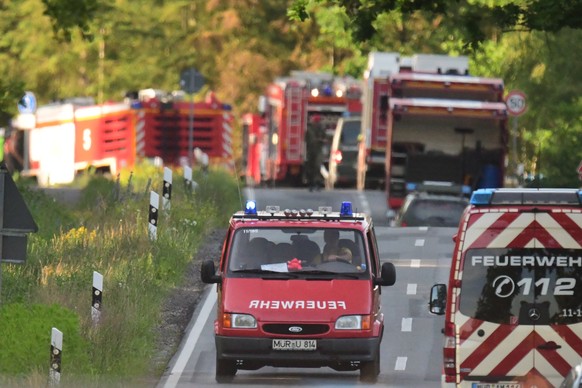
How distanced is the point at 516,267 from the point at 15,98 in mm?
18092

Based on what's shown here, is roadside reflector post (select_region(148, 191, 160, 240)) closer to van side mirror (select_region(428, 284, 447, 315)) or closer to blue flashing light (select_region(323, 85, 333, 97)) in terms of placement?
van side mirror (select_region(428, 284, 447, 315))

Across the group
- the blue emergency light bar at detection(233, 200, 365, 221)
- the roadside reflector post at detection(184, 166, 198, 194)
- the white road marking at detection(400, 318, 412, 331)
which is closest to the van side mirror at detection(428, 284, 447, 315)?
the blue emergency light bar at detection(233, 200, 365, 221)

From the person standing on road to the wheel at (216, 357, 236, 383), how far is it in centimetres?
2579

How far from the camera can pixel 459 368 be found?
1555cm

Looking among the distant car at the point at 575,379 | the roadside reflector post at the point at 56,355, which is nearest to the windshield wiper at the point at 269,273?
the roadside reflector post at the point at 56,355

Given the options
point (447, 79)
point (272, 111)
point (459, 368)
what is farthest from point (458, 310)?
point (272, 111)

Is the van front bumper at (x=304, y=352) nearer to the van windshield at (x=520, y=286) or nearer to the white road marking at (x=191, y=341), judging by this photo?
the white road marking at (x=191, y=341)

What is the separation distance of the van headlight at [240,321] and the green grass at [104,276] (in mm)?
1055

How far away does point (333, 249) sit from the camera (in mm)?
19484

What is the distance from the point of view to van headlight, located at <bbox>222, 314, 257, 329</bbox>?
61.9 feet

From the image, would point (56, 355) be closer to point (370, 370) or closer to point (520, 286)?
point (370, 370)

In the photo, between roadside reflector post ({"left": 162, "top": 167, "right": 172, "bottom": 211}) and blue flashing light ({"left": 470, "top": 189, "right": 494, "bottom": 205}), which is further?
roadside reflector post ({"left": 162, "top": 167, "right": 172, "bottom": 211})

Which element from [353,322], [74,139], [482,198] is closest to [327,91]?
[74,139]

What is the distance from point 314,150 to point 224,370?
2989cm
